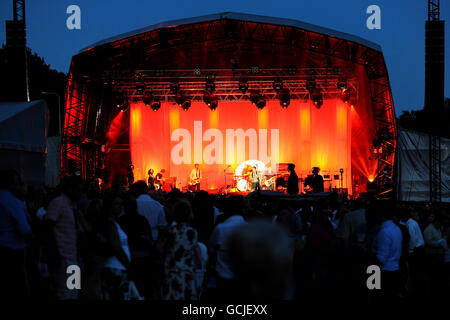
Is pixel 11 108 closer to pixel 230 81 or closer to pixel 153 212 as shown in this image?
pixel 153 212

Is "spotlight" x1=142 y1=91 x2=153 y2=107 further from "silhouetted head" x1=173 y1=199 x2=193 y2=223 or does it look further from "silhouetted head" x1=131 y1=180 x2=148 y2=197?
"silhouetted head" x1=173 y1=199 x2=193 y2=223

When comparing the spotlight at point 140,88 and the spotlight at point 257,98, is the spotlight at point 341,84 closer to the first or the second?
the spotlight at point 257,98

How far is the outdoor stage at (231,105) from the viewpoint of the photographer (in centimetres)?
1744

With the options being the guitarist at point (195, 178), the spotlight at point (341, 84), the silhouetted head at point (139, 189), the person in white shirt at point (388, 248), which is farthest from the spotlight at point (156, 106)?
the person in white shirt at point (388, 248)

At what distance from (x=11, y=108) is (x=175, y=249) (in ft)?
19.8

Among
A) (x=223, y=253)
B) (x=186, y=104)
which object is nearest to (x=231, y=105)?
(x=186, y=104)

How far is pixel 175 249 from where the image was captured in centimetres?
456

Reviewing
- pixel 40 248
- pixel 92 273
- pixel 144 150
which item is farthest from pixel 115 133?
pixel 92 273

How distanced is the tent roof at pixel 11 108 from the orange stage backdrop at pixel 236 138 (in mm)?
12648

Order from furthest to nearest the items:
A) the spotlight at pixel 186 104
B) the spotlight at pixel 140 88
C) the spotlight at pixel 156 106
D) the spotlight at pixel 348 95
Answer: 1. the spotlight at pixel 156 106
2. the spotlight at pixel 186 104
3. the spotlight at pixel 348 95
4. the spotlight at pixel 140 88

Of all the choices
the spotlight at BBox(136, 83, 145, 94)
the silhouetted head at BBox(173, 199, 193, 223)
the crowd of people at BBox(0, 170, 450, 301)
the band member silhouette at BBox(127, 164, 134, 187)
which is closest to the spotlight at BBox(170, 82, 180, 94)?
the spotlight at BBox(136, 83, 145, 94)

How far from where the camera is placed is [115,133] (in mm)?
22828
